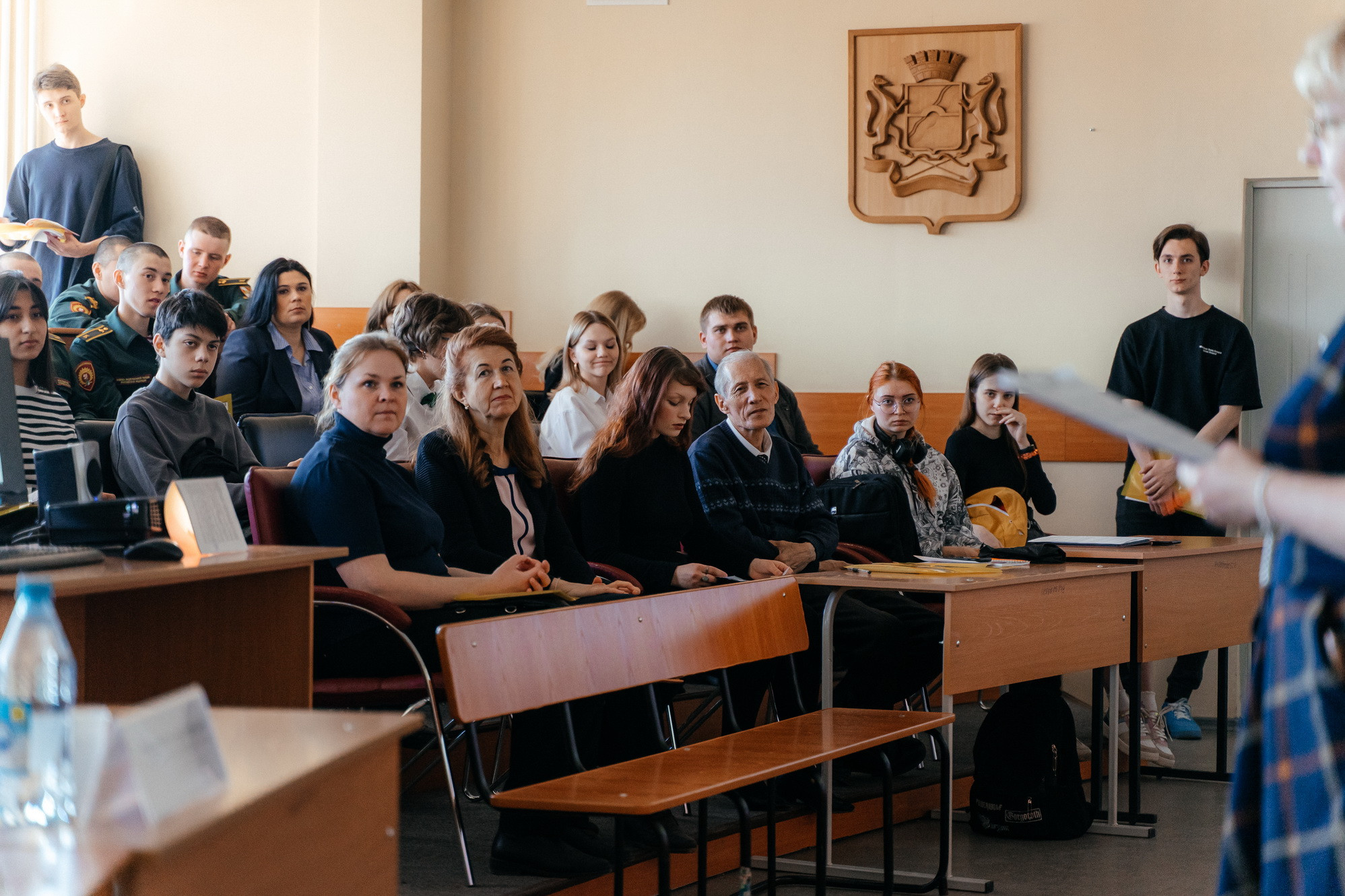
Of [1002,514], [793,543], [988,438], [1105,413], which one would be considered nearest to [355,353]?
[793,543]

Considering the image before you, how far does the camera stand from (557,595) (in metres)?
3.16

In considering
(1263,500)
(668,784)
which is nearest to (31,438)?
(668,784)

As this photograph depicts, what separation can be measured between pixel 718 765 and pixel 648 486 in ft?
4.57

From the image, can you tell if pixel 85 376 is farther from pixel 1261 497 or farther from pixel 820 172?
pixel 1261 497

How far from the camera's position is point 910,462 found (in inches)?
180

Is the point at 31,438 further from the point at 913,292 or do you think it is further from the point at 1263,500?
the point at 913,292

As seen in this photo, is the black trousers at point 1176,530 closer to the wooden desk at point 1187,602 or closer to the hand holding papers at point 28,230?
the wooden desk at point 1187,602

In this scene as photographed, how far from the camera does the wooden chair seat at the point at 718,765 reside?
227cm

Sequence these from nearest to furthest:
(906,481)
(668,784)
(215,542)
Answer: (668,784), (215,542), (906,481)

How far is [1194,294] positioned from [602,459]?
286 cm

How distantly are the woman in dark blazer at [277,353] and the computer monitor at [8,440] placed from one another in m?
2.41

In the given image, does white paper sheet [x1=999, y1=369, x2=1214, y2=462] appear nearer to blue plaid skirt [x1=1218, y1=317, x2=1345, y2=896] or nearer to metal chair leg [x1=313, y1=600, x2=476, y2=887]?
blue plaid skirt [x1=1218, y1=317, x2=1345, y2=896]

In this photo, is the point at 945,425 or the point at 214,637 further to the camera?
the point at 945,425

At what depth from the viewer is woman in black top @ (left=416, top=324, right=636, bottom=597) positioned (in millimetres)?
3443
